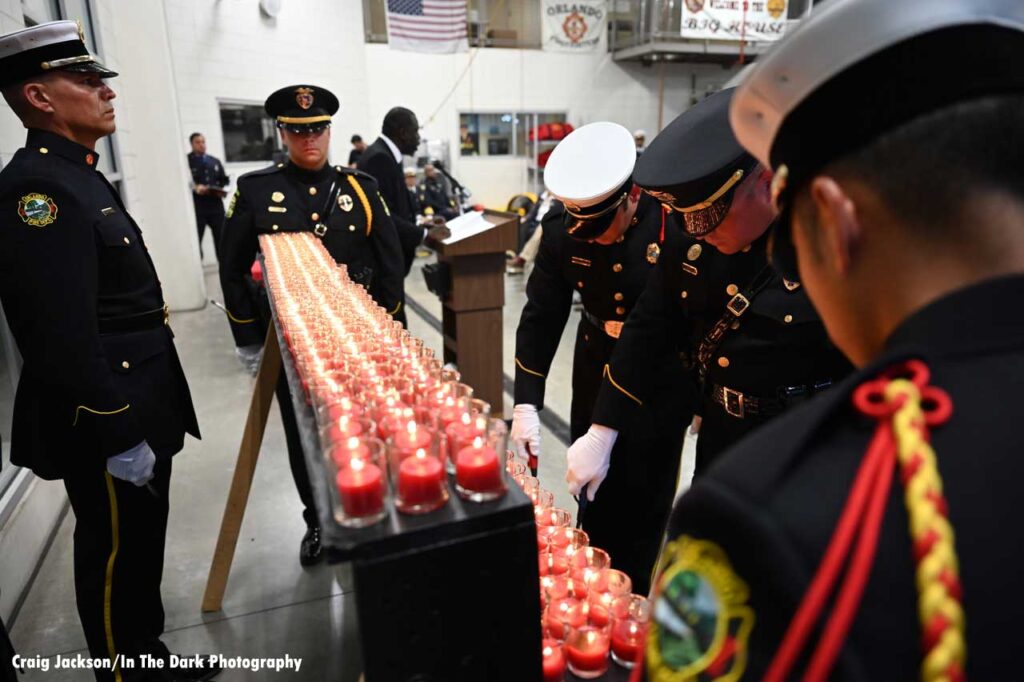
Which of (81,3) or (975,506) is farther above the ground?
(81,3)

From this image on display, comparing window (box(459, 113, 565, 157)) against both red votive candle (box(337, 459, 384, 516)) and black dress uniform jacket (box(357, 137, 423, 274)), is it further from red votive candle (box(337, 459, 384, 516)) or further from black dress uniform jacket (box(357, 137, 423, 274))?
red votive candle (box(337, 459, 384, 516))

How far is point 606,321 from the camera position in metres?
2.40

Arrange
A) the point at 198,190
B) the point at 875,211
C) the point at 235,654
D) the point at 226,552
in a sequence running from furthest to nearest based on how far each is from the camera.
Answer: the point at 198,190, the point at 226,552, the point at 235,654, the point at 875,211

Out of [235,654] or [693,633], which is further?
[235,654]

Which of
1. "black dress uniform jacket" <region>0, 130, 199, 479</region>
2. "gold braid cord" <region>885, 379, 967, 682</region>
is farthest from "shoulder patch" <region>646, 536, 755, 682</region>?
"black dress uniform jacket" <region>0, 130, 199, 479</region>

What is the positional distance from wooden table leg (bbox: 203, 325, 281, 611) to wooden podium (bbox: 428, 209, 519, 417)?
1577 millimetres

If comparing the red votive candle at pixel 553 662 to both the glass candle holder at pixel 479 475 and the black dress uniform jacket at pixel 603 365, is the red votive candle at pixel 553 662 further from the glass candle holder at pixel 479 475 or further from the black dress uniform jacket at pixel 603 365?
the black dress uniform jacket at pixel 603 365

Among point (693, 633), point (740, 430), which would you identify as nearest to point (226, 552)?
point (740, 430)

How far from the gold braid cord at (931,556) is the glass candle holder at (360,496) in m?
0.51

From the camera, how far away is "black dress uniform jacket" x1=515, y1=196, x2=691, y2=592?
2127mm

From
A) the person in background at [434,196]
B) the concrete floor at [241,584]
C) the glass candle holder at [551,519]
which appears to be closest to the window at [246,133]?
the person in background at [434,196]

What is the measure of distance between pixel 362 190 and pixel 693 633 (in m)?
3.00

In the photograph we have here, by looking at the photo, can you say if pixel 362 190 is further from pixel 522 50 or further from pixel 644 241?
pixel 522 50

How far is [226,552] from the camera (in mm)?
2438
